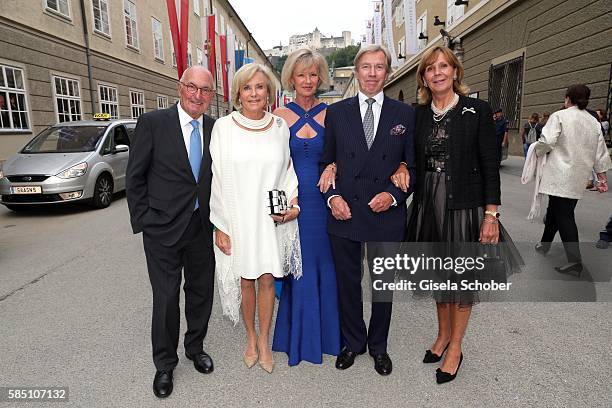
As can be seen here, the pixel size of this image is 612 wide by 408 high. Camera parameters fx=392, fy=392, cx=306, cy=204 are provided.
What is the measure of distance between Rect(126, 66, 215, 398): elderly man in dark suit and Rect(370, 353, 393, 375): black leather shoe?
1.37 meters

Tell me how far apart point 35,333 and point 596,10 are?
13.7 metres

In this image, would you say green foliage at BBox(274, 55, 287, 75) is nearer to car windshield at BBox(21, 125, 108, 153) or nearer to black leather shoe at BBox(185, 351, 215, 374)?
black leather shoe at BBox(185, 351, 215, 374)

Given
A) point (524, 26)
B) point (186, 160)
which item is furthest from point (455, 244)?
point (524, 26)

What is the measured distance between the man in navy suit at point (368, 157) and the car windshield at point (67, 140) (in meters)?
7.66

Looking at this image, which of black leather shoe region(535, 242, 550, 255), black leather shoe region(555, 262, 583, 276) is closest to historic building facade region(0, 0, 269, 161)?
black leather shoe region(535, 242, 550, 255)

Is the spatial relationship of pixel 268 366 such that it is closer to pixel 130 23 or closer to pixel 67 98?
pixel 67 98

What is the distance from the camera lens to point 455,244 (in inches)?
98.7

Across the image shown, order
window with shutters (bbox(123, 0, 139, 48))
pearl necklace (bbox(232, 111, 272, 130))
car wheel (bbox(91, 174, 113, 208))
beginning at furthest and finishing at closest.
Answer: window with shutters (bbox(123, 0, 139, 48)) < car wheel (bbox(91, 174, 113, 208)) < pearl necklace (bbox(232, 111, 272, 130))

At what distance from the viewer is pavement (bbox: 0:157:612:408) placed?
7.94 ft

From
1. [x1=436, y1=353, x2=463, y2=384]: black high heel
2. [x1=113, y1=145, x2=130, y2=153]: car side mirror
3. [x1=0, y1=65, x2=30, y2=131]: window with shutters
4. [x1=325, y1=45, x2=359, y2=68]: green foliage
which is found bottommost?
[x1=436, y1=353, x2=463, y2=384]: black high heel

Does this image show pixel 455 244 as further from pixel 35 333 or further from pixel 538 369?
pixel 35 333

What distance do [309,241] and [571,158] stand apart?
11.1 feet

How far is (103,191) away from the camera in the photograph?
339 inches

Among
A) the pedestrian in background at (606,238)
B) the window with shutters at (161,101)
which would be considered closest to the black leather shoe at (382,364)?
the pedestrian in background at (606,238)
